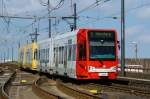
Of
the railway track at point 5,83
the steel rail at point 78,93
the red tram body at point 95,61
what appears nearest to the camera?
the steel rail at point 78,93

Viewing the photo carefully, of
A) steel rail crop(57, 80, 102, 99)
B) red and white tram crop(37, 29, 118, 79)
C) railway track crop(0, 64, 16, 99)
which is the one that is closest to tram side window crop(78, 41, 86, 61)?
red and white tram crop(37, 29, 118, 79)

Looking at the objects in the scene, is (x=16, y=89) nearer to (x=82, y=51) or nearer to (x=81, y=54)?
(x=81, y=54)

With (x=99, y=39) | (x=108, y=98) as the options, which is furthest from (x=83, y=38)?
(x=108, y=98)

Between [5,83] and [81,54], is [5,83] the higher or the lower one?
the lower one

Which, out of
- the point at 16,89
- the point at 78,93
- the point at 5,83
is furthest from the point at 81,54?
the point at 78,93

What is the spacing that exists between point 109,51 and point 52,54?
10.6m

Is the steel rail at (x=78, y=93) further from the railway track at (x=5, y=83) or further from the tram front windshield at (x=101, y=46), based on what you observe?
the railway track at (x=5, y=83)

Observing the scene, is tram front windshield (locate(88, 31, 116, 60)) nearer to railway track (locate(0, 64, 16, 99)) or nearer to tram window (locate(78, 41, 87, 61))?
tram window (locate(78, 41, 87, 61))

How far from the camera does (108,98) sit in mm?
10398

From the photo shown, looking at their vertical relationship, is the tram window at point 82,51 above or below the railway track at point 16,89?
above

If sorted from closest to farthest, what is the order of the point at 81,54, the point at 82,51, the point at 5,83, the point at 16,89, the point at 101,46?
1. the point at 101,46
2. the point at 82,51
3. the point at 81,54
4. the point at 16,89
5. the point at 5,83

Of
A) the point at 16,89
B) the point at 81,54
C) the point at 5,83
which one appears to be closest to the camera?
the point at 81,54

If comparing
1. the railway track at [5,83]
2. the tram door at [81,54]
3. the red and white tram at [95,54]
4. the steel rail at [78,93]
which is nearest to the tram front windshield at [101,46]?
the red and white tram at [95,54]

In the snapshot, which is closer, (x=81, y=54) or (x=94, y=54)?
(x=94, y=54)
